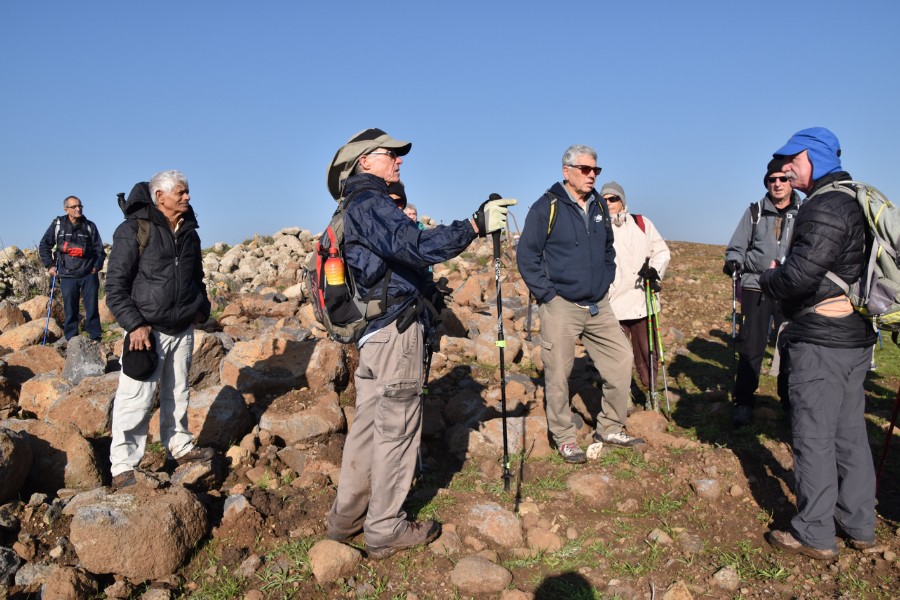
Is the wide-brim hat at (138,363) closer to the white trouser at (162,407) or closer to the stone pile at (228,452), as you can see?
the white trouser at (162,407)

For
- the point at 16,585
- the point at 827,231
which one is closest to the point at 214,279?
the point at 16,585

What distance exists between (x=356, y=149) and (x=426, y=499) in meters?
2.47

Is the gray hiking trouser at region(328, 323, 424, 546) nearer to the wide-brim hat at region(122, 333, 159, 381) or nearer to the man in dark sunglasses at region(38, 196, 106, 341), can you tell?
the wide-brim hat at region(122, 333, 159, 381)

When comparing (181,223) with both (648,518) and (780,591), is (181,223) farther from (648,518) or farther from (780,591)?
(780,591)

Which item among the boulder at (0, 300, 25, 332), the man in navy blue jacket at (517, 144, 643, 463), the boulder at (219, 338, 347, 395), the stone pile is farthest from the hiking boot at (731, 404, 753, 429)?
the boulder at (0, 300, 25, 332)

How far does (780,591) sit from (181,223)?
4.62m

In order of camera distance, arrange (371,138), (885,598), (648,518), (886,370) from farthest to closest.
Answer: (886,370)
(648,518)
(371,138)
(885,598)

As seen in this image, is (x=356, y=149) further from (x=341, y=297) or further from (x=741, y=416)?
(x=741, y=416)

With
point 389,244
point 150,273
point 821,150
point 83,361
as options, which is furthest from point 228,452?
point 821,150

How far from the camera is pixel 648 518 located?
4.65 m

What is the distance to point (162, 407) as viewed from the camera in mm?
5535

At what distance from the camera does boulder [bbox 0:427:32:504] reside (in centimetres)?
461

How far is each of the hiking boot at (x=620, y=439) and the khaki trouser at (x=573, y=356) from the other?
5 centimetres

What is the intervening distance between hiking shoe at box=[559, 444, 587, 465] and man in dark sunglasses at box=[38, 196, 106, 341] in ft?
26.2
